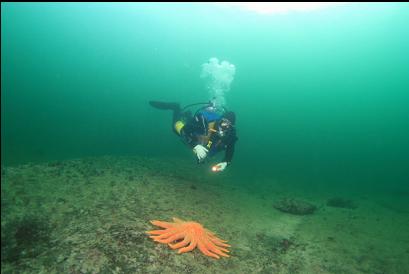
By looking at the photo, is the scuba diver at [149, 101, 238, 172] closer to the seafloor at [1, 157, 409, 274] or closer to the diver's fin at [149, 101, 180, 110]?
the seafloor at [1, 157, 409, 274]

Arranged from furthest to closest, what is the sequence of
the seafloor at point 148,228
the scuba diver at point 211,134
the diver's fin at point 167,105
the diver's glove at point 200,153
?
1. the diver's fin at point 167,105
2. the scuba diver at point 211,134
3. the diver's glove at point 200,153
4. the seafloor at point 148,228

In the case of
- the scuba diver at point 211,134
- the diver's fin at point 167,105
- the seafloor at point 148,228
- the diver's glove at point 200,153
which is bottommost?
the seafloor at point 148,228

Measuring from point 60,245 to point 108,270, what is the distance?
0.80 meters

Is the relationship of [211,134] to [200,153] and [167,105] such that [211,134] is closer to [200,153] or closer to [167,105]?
[200,153]

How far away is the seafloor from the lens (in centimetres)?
348

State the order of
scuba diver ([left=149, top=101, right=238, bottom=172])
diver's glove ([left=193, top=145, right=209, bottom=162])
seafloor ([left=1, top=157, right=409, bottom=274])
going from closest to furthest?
seafloor ([left=1, top=157, right=409, bottom=274])
diver's glove ([left=193, top=145, right=209, bottom=162])
scuba diver ([left=149, top=101, right=238, bottom=172])

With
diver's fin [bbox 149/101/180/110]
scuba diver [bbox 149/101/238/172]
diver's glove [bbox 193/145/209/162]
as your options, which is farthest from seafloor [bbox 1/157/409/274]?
diver's fin [bbox 149/101/180/110]

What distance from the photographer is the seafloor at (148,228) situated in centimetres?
348

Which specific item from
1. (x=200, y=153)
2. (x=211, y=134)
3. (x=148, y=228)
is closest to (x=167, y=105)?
(x=211, y=134)

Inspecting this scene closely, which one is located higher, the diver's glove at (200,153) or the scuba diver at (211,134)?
the scuba diver at (211,134)

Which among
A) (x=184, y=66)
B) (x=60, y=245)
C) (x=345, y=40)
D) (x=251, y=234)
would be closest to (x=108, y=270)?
(x=60, y=245)

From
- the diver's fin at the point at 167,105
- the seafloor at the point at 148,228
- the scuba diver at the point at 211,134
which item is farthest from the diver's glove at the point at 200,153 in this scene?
the diver's fin at the point at 167,105

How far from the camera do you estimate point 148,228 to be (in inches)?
180

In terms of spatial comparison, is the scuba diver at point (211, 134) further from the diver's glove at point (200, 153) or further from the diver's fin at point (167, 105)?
the diver's fin at point (167, 105)
